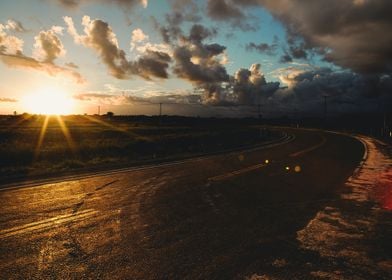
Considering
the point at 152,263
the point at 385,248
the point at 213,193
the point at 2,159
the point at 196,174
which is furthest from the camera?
the point at 2,159

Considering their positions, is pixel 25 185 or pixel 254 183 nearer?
pixel 25 185

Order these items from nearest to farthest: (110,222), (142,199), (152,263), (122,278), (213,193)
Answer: (122,278)
(152,263)
(110,222)
(142,199)
(213,193)

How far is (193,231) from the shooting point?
18.4 ft

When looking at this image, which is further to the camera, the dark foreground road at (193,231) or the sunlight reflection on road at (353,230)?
the sunlight reflection on road at (353,230)

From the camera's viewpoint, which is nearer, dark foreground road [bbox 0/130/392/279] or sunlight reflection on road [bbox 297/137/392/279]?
dark foreground road [bbox 0/130/392/279]

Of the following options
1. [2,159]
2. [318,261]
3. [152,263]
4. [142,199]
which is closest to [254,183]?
[142,199]

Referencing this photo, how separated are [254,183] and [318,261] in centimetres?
582

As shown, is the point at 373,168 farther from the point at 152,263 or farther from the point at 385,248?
the point at 152,263

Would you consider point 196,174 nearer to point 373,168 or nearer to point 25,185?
point 25,185

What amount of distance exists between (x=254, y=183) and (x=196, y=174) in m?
2.41

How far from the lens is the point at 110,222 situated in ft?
19.9

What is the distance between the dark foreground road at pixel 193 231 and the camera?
4223 millimetres

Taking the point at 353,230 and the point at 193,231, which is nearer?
the point at 193,231

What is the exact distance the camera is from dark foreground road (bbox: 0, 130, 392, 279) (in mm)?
4223
